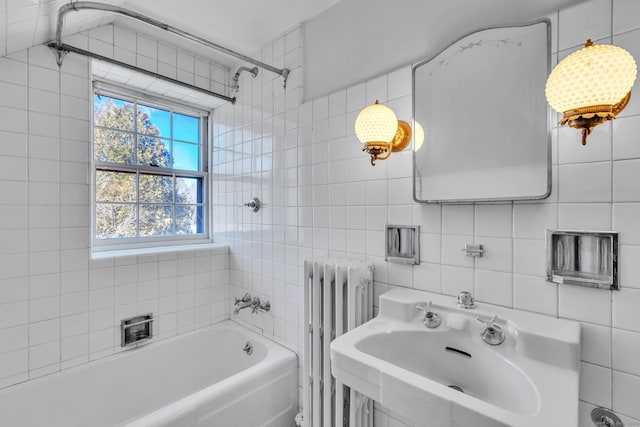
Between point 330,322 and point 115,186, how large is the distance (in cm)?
174

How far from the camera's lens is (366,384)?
2.67ft

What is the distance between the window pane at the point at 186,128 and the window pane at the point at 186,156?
0.19ft

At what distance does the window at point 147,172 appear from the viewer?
193cm

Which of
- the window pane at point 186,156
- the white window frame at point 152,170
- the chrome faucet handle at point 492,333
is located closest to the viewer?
the chrome faucet handle at point 492,333

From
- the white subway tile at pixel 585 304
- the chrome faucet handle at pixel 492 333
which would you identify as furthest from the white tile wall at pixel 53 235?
the white subway tile at pixel 585 304

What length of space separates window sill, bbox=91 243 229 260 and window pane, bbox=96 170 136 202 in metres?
0.36

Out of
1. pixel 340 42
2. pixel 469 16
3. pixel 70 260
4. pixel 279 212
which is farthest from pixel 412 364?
pixel 70 260

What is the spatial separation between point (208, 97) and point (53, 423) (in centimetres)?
215

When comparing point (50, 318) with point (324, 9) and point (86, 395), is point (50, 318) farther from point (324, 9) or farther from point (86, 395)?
point (324, 9)

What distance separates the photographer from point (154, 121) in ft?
7.09

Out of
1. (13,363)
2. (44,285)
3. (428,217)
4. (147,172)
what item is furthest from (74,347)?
(428,217)

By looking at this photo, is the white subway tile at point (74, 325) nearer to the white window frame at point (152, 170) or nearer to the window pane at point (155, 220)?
the white window frame at point (152, 170)

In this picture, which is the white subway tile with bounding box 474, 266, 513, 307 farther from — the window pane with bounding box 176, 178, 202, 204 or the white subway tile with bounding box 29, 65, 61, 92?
the white subway tile with bounding box 29, 65, 61, 92

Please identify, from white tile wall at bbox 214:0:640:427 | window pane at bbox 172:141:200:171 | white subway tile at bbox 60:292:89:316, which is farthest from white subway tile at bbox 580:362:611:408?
window pane at bbox 172:141:200:171
